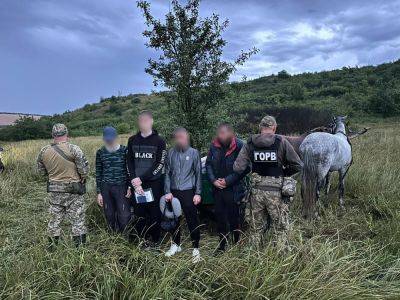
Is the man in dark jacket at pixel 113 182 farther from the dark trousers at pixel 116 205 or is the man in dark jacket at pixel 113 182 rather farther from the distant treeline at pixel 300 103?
the distant treeline at pixel 300 103

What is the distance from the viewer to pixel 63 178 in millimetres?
5227

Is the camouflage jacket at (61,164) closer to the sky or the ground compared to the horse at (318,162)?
closer to the sky

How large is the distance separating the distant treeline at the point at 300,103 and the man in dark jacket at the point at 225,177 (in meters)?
7.86

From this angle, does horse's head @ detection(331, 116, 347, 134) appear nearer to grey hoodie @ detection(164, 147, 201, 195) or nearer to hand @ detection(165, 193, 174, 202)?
grey hoodie @ detection(164, 147, 201, 195)

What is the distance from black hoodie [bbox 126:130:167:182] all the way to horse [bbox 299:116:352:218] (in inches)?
112

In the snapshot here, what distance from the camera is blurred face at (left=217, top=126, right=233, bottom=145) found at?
204 inches

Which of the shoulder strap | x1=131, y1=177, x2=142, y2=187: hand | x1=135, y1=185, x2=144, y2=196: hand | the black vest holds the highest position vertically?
the shoulder strap

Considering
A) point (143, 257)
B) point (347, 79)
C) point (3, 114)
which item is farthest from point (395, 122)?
point (3, 114)

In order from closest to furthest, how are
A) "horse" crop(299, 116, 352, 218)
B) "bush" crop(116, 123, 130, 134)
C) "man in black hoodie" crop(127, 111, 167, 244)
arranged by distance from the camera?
"man in black hoodie" crop(127, 111, 167, 244) < "horse" crop(299, 116, 352, 218) < "bush" crop(116, 123, 130, 134)

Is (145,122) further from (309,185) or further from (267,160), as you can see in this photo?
(309,185)

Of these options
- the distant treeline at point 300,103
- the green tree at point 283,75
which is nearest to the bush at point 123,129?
the distant treeline at point 300,103

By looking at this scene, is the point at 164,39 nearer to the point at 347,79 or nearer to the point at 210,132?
the point at 210,132

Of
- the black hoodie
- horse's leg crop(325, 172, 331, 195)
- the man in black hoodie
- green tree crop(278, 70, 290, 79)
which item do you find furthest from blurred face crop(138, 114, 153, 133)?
green tree crop(278, 70, 290, 79)

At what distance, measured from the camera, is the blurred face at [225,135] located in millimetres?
5172
